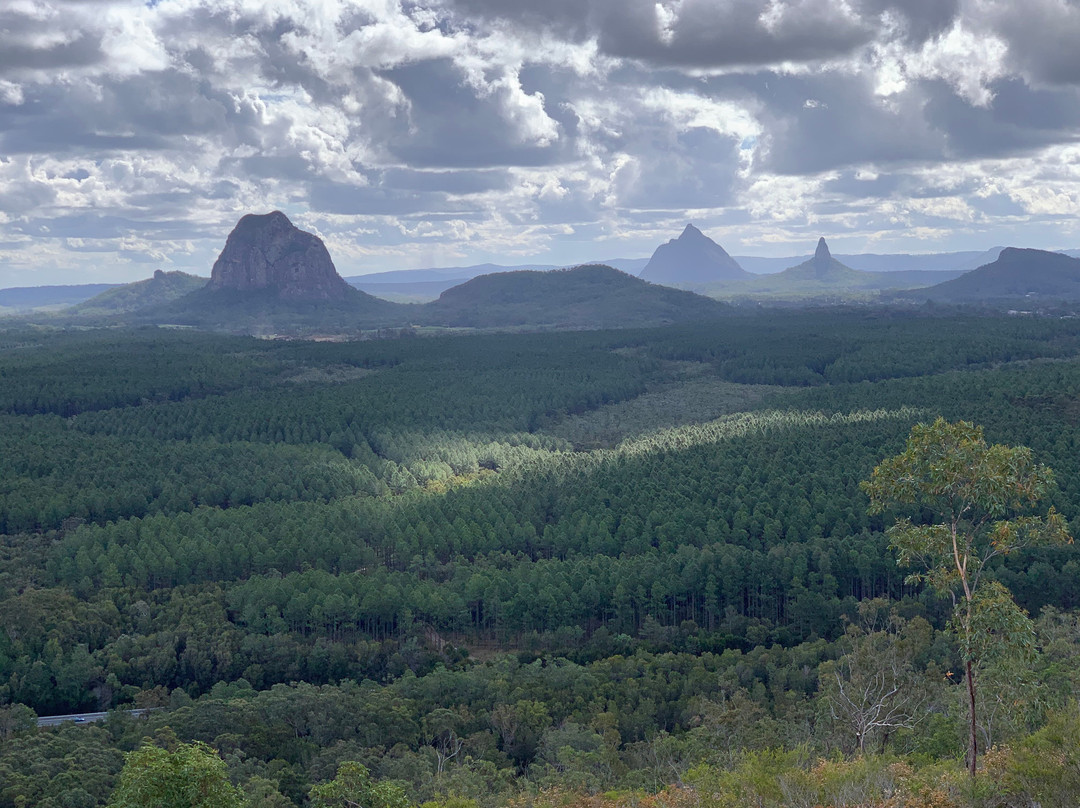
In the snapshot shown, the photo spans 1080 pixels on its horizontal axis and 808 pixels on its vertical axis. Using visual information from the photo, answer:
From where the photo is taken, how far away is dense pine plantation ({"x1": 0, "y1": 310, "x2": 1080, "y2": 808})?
45688 mm

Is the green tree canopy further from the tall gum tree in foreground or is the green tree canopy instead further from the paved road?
the paved road

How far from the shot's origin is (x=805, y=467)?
10794cm

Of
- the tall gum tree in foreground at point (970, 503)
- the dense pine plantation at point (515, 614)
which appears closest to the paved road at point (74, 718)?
the dense pine plantation at point (515, 614)

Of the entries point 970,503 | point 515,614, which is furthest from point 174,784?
point 515,614

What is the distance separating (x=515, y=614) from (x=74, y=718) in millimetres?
32666

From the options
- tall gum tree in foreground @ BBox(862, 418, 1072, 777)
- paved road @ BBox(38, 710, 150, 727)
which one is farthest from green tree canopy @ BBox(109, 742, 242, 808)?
paved road @ BBox(38, 710, 150, 727)

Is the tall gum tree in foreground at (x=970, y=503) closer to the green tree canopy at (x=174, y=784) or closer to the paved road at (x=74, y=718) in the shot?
the green tree canopy at (x=174, y=784)

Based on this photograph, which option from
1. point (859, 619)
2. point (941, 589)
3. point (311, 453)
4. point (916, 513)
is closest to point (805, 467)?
point (916, 513)

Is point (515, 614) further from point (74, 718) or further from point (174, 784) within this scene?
point (174, 784)

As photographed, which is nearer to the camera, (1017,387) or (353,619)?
(353,619)

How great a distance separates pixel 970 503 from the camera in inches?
1218

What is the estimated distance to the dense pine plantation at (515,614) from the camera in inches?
1799

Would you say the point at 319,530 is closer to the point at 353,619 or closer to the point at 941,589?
the point at 353,619

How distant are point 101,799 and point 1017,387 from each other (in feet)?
434
